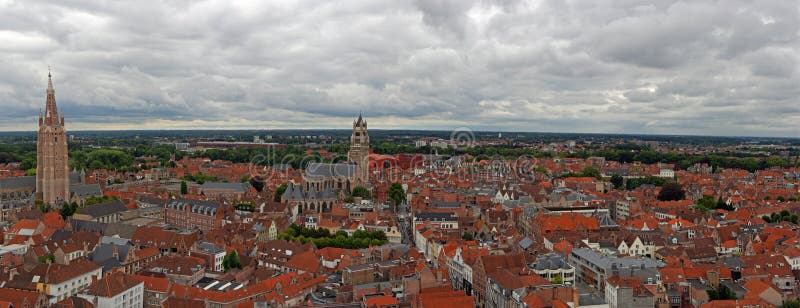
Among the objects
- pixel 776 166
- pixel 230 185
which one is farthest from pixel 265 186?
pixel 776 166

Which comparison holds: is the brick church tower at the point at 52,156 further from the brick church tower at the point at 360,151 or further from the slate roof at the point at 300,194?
the brick church tower at the point at 360,151

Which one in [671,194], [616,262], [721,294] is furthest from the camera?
[671,194]

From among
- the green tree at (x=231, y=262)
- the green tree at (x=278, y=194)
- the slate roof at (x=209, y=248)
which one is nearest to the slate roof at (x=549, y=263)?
the green tree at (x=231, y=262)

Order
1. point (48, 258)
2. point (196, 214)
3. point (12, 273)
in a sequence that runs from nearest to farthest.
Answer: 1. point (12, 273)
2. point (48, 258)
3. point (196, 214)

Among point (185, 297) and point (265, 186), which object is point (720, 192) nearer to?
point (265, 186)

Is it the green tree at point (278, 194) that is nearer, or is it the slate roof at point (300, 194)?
the slate roof at point (300, 194)

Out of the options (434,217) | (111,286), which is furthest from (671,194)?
(111,286)

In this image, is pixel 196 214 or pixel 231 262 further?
pixel 196 214

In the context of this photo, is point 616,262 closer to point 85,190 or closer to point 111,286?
point 111,286
